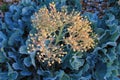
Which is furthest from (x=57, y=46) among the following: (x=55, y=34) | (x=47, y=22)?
(x=47, y=22)

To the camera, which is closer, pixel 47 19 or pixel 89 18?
pixel 47 19

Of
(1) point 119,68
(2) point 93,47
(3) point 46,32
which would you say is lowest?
(1) point 119,68

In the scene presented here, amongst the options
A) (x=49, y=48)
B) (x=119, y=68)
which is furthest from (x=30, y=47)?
(x=119, y=68)

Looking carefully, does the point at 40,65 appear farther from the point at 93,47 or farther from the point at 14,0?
the point at 14,0

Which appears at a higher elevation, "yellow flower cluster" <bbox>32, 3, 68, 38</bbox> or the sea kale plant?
"yellow flower cluster" <bbox>32, 3, 68, 38</bbox>

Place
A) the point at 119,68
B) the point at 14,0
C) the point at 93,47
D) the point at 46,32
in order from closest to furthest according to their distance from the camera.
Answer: the point at 46,32 < the point at 93,47 < the point at 119,68 < the point at 14,0

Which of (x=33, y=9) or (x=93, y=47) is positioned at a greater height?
(x=33, y=9)

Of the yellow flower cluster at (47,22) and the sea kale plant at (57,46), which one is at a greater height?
the yellow flower cluster at (47,22)
